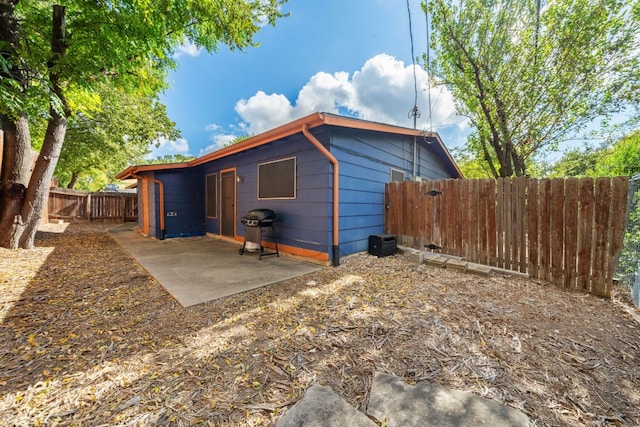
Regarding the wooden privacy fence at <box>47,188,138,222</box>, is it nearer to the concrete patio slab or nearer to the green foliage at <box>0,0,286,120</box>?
the concrete patio slab

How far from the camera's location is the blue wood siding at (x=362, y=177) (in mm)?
4652

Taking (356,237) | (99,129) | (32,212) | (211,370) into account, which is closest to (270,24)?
(356,237)

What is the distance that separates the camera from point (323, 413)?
1.31 m

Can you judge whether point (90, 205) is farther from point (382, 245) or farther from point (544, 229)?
point (544, 229)

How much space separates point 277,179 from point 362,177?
1906mm

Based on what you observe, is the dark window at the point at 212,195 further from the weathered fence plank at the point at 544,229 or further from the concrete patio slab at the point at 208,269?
the weathered fence plank at the point at 544,229

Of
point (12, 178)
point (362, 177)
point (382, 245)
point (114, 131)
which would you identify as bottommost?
point (382, 245)

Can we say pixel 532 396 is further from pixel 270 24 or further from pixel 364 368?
pixel 270 24

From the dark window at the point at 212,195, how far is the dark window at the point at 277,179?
99.4 inches

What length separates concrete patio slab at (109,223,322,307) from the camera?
3.09 m

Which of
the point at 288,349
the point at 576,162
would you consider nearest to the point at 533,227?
the point at 288,349

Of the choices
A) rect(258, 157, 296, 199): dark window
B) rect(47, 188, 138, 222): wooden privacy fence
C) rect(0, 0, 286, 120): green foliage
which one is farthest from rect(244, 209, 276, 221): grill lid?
rect(47, 188, 138, 222): wooden privacy fence

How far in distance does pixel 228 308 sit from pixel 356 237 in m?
3.03

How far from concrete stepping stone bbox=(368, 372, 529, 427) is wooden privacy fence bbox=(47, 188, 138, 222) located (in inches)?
566
